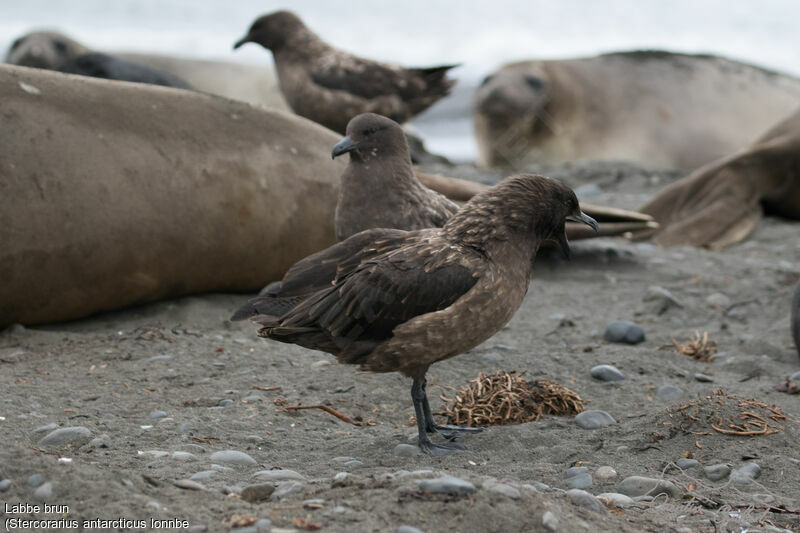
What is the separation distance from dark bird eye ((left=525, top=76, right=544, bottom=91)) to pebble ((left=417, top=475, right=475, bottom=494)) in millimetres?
7492

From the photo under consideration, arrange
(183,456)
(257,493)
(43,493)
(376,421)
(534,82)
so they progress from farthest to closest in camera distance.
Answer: (534,82), (376,421), (183,456), (257,493), (43,493)

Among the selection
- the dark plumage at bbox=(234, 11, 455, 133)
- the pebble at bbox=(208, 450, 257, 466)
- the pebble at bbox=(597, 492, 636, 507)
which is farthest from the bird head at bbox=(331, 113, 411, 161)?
the dark plumage at bbox=(234, 11, 455, 133)

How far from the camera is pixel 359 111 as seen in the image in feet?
21.3

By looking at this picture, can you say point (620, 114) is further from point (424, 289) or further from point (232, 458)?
point (232, 458)

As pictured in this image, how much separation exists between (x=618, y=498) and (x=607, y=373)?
1.27 m

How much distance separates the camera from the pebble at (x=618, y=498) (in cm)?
246

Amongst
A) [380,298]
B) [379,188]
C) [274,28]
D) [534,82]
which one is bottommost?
[380,298]

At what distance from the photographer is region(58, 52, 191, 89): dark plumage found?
6.88 m

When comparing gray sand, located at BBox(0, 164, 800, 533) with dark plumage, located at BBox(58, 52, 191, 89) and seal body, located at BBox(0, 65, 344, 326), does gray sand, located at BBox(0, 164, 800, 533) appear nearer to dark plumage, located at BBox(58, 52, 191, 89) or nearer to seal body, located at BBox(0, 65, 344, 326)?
seal body, located at BBox(0, 65, 344, 326)

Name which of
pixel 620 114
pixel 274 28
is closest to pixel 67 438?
pixel 274 28

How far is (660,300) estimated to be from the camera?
16.0 ft

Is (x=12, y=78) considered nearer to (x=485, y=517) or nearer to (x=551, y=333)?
(x=551, y=333)

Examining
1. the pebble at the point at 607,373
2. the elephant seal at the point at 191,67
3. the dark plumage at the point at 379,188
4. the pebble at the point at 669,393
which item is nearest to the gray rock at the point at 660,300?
the pebble at the point at 607,373

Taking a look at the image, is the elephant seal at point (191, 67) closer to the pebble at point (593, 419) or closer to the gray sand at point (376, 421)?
the gray sand at point (376, 421)
